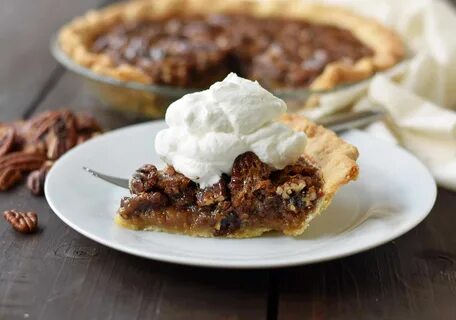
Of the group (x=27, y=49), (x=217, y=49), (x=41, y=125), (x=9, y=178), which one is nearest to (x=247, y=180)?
(x=9, y=178)

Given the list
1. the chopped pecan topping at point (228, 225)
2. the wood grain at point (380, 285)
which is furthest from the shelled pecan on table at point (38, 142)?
the wood grain at point (380, 285)

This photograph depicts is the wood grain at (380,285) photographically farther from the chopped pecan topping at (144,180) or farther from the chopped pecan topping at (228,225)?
the chopped pecan topping at (144,180)

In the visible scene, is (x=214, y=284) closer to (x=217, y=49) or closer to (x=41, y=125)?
(x=41, y=125)

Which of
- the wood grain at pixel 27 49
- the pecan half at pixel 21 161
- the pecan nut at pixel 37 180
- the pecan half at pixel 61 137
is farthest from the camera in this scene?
the wood grain at pixel 27 49

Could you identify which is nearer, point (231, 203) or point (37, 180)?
point (231, 203)

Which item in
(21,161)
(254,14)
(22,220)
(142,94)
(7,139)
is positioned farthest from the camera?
(254,14)

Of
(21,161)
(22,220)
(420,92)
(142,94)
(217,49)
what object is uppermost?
(22,220)

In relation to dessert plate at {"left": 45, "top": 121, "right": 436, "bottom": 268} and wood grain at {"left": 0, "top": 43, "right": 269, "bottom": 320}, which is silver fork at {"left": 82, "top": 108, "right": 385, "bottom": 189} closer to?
dessert plate at {"left": 45, "top": 121, "right": 436, "bottom": 268}
